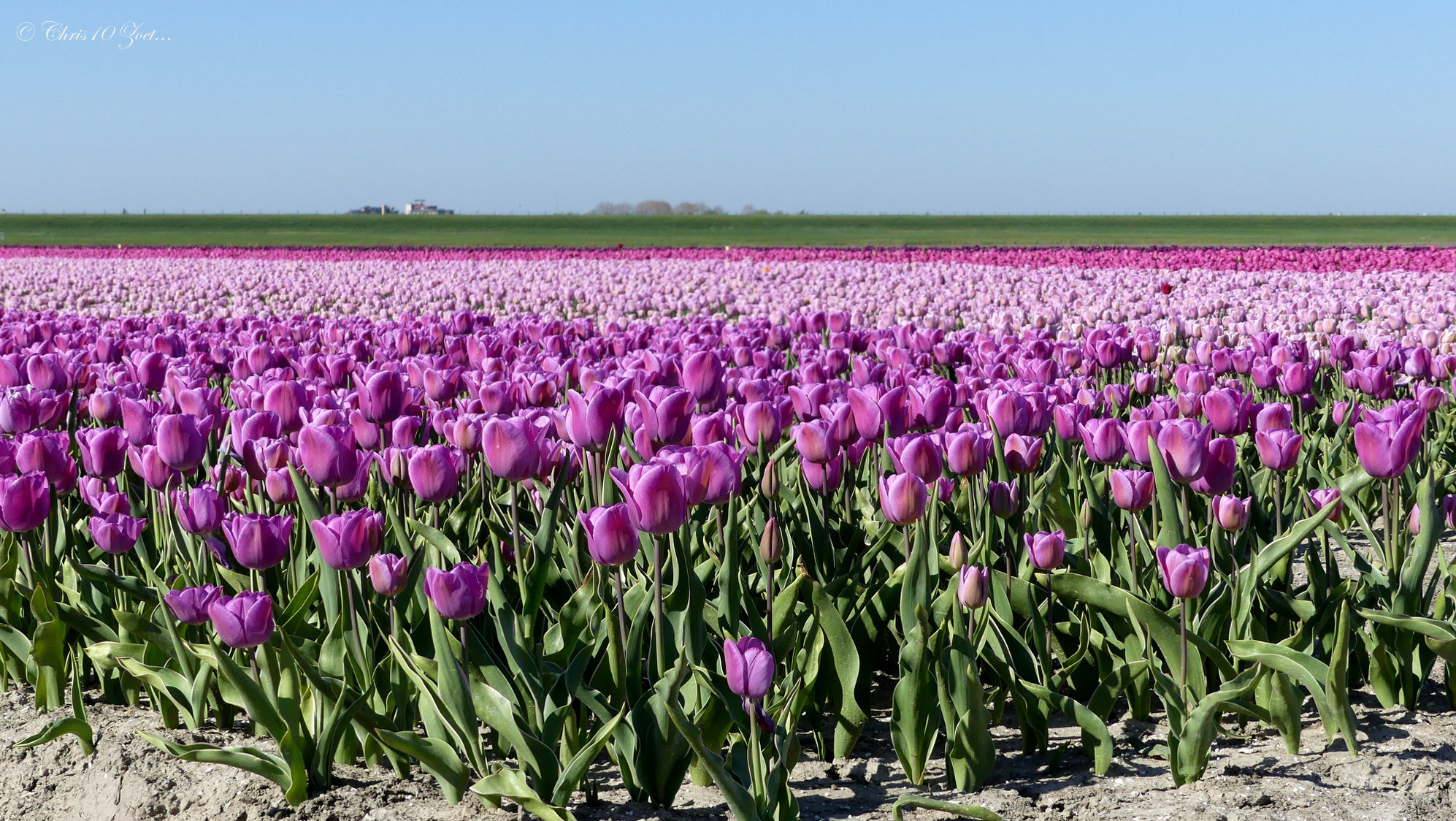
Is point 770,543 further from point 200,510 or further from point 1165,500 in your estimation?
point 200,510

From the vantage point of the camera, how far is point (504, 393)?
3.88 meters

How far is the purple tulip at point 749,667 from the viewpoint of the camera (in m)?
2.20

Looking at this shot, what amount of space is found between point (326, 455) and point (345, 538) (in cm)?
43

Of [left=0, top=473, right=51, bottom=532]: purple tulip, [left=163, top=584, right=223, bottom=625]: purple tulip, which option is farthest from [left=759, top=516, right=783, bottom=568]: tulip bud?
[left=0, top=473, right=51, bottom=532]: purple tulip

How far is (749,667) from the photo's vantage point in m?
2.21

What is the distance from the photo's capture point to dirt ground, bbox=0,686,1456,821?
2557 millimetres

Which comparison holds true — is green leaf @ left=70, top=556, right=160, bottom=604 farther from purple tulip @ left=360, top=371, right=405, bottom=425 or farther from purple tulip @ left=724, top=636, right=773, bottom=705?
purple tulip @ left=724, top=636, right=773, bottom=705

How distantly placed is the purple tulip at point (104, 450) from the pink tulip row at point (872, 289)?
17.0 feet

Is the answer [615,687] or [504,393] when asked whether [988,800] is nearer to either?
[615,687]

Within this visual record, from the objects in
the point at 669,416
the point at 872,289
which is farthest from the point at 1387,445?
the point at 872,289

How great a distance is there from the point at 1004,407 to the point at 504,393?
5.01ft

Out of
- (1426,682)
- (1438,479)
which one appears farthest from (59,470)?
(1438,479)

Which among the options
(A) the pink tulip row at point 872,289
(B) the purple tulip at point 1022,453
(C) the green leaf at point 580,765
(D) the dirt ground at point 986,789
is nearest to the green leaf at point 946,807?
(D) the dirt ground at point 986,789

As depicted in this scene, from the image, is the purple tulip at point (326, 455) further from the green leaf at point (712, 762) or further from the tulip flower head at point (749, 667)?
the tulip flower head at point (749, 667)
